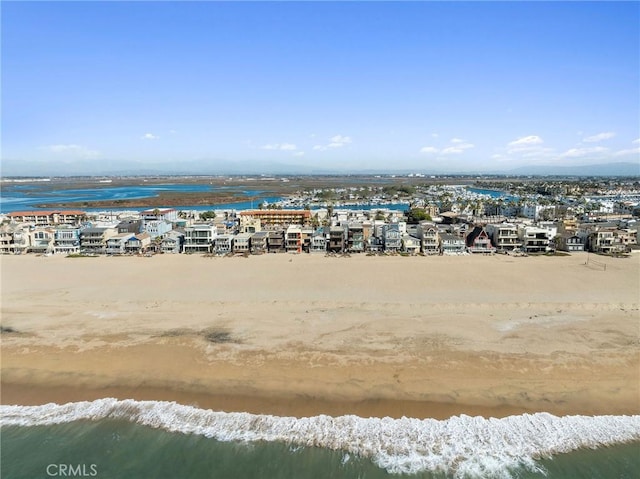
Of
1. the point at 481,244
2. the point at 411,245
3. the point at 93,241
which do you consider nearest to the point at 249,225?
the point at 93,241

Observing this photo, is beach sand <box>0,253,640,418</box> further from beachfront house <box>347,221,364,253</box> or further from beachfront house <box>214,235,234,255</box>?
beachfront house <box>214,235,234,255</box>

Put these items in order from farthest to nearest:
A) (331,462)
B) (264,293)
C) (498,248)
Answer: (498,248)
(264,293)
(331,462)

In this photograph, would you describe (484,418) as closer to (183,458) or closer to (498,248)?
(183,458)

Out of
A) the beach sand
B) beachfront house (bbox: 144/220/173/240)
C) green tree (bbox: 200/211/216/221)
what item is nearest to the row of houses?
beachfront house (bbox: 144/220/173/240)

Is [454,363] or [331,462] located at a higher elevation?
[454,363]

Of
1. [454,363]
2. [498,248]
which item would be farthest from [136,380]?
[498,248]

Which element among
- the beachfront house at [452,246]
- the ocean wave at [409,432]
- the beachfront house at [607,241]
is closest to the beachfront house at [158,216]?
the beachfront house at [452,246]
